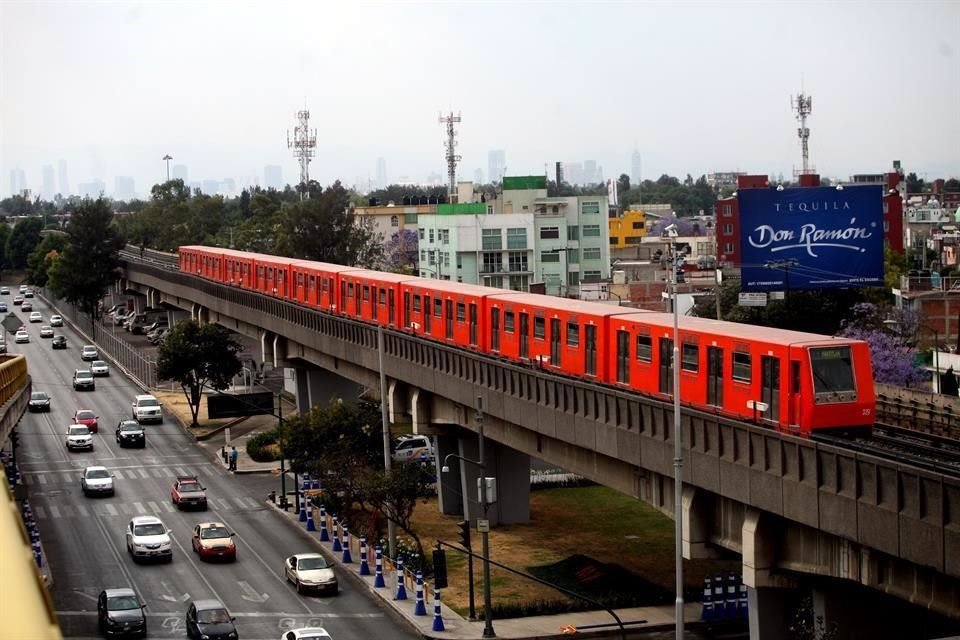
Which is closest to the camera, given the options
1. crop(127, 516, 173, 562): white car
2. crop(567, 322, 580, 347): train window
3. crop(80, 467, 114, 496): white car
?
crop(567, 322, 580, 347): train window

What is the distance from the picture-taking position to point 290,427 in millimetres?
56906

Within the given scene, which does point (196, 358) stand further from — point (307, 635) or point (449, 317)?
point (307, 635)

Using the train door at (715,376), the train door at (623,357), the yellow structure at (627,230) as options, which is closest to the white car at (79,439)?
the train door at (623,357)

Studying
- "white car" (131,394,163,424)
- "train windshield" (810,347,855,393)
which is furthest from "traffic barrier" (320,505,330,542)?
"white car" (131,394,163,424)

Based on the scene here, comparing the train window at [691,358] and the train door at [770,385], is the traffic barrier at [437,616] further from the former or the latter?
the train door at [770,385]

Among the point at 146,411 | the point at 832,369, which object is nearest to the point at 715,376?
the point at 832,369

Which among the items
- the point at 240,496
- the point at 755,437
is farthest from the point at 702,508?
the point at 240,496

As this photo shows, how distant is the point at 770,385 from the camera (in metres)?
30.0

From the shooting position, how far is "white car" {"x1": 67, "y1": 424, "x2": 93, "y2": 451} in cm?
7400

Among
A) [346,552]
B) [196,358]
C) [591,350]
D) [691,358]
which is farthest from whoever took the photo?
[196,358]

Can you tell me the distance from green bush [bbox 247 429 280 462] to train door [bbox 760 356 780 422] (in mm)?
43365

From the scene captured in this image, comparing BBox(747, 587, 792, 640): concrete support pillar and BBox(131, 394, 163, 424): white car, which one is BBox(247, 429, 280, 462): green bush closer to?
BBox(131, 394, 163, 424): white car

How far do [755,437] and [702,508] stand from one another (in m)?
4.73

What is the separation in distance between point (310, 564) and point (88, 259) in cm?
10036
